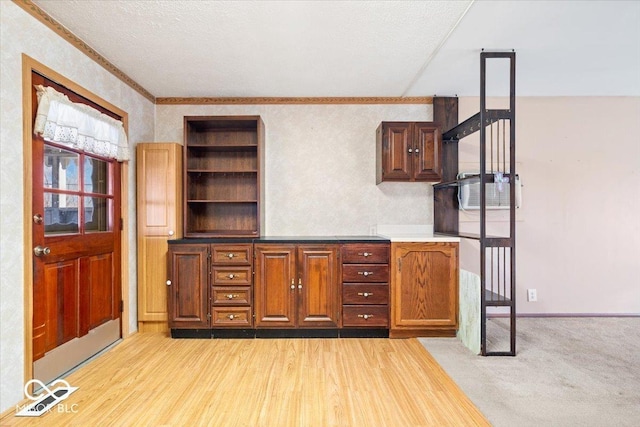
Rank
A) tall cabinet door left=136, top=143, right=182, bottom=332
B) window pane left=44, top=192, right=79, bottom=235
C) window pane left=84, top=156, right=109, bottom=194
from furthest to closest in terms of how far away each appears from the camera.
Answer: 1. tall cabinet door left=136, top=143, right=182, bottom=332
2. window pane left=84, top=156, right=109, bottom=194
3. window pane left=44, top=192, right=79, bottom=235

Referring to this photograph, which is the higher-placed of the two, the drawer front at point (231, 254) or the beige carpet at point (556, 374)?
the drawer front at point (231, 254)

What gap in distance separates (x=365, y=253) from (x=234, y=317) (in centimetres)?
136

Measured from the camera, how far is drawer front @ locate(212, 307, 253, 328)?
314cm

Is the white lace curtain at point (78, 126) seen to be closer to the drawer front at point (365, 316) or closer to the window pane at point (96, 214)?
→ the window pane at point (96, 214)

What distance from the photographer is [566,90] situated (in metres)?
3.63

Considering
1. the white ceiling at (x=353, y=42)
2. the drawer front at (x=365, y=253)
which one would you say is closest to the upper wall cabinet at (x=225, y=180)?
the white ceiling at (x=353, y=42)

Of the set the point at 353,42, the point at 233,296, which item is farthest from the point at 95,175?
the point at 353,42

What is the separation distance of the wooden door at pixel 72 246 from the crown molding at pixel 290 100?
3.70 ft

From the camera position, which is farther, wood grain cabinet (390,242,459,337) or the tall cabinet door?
the tall cabinet door

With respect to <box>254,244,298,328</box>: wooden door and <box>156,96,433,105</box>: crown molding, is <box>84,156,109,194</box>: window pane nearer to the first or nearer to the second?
<box>156,96,433,105</box>: crown molding

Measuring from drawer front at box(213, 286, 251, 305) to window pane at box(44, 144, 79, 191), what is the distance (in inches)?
56.7

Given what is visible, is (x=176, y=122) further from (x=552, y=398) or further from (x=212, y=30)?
(x=552, y=398)

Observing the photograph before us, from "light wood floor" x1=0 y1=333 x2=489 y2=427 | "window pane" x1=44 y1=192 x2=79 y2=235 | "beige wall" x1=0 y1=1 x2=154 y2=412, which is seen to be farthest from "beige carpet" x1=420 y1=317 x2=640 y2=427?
"window pane" x1=44 y1=192 x2=79 y2=235

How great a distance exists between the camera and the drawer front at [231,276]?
3.16 m
